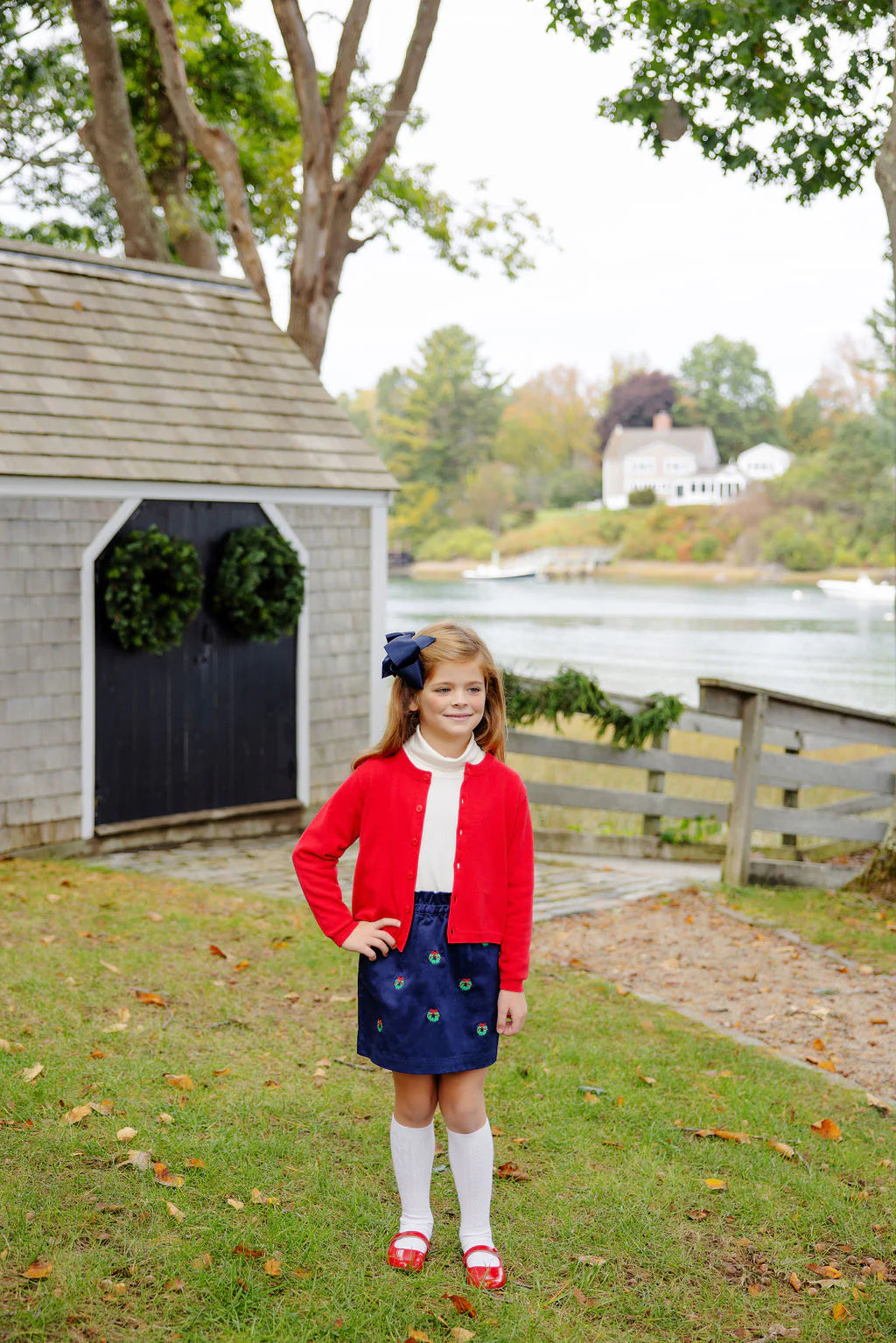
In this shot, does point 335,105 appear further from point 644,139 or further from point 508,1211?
point 508,1211

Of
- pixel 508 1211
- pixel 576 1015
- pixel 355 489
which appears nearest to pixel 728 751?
pixel 355 489

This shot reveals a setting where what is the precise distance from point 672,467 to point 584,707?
2644cm

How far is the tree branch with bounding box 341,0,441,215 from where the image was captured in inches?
471

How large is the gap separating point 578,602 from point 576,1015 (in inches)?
1131

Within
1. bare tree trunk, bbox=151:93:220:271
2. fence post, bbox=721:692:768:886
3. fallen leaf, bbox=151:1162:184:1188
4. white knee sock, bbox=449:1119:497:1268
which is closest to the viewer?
white knee sock, bbox=449:1119:497:1268

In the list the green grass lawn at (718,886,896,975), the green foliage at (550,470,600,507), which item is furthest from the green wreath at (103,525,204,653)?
the green foliage at (550,470,600,507)

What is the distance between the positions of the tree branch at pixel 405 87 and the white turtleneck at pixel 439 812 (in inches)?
422

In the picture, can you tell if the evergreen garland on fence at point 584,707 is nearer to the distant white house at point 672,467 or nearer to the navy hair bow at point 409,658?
the navy hair bow at point 409,658

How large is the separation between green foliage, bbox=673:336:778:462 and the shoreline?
18.2 feet

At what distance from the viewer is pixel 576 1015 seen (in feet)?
17.2

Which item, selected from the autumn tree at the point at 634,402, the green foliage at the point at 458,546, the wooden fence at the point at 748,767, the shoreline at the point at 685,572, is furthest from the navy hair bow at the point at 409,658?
the autumn tree at the point at 634,402

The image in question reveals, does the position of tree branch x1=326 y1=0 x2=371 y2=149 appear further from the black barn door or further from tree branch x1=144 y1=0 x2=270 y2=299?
the black barn door

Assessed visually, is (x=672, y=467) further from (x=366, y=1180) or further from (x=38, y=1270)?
(x=38, y=1270)

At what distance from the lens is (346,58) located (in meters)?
12.0
